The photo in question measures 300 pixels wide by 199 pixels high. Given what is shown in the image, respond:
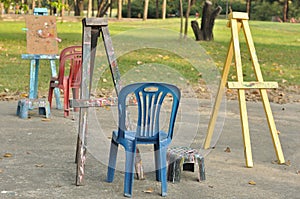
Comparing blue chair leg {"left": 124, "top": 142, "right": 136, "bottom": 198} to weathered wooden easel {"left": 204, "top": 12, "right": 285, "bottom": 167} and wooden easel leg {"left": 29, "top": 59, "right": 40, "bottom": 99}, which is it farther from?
wooden easel leg {"left": 29, "top": 59, "right": 40, "bottom": 99}

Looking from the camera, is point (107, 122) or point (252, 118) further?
point (252, 118)

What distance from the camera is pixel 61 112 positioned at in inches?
415

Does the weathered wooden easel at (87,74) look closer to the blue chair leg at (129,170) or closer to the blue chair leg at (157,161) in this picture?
the blue chair leg at (157,161)

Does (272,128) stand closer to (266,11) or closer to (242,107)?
(242,107)

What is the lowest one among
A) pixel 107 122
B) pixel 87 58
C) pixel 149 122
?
pixel 107 122

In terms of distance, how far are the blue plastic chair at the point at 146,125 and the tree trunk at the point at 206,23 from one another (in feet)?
56.2

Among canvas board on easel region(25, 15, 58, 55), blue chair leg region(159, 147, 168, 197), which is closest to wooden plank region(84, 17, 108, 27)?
blue chair leg region(159, 147, 168, 197)

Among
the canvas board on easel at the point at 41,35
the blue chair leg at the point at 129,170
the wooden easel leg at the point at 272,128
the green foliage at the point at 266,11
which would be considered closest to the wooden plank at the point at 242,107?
the wooden easel leg at the point at 272,128

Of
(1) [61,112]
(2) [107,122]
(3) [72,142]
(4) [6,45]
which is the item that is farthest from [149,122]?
(4) [6,45]

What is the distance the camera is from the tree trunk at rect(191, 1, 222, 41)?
23078 mm

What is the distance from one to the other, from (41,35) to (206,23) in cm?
1364

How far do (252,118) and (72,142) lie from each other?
3.42m

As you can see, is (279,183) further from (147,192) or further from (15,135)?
(15,135)

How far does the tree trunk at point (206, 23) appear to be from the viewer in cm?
2308
